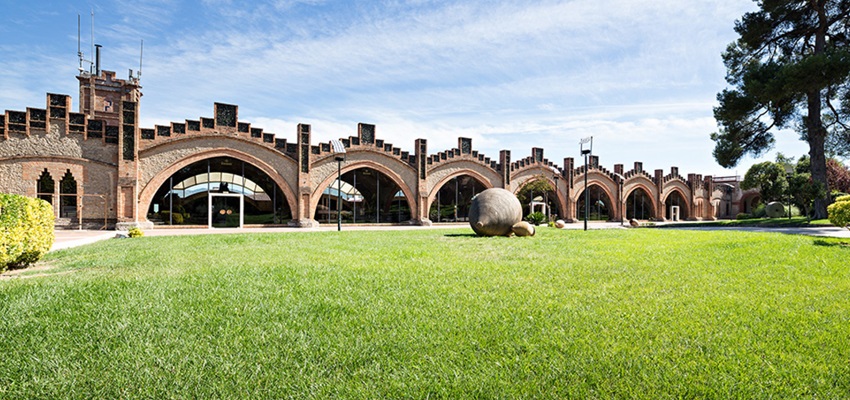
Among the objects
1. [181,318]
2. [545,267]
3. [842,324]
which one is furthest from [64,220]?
[842,324]

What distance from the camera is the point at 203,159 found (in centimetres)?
2495

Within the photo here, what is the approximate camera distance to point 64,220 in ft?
70.5

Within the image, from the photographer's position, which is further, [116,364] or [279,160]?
[279,160]

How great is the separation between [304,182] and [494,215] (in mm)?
16299

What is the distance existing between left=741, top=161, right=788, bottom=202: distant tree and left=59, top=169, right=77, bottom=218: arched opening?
52.2 meters

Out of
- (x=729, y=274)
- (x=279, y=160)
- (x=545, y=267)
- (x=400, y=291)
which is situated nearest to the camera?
(x=400, y=291)

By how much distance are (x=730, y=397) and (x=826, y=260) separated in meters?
7.79

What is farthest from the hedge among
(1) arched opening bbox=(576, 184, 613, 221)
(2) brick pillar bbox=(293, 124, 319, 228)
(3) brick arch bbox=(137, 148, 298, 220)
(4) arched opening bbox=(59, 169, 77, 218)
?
(1) arched opening bbox=(576, 184, 613, 221)

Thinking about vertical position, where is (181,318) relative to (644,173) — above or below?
below

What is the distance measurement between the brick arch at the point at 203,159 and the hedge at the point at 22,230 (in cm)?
1601

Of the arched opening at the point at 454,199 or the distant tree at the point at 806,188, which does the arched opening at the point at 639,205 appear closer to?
the distant tree at the point at 806,188

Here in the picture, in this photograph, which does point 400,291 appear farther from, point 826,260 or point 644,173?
point 644,173

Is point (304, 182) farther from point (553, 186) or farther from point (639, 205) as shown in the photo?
point (639, 205)

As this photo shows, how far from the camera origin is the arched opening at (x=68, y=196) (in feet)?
71.1
